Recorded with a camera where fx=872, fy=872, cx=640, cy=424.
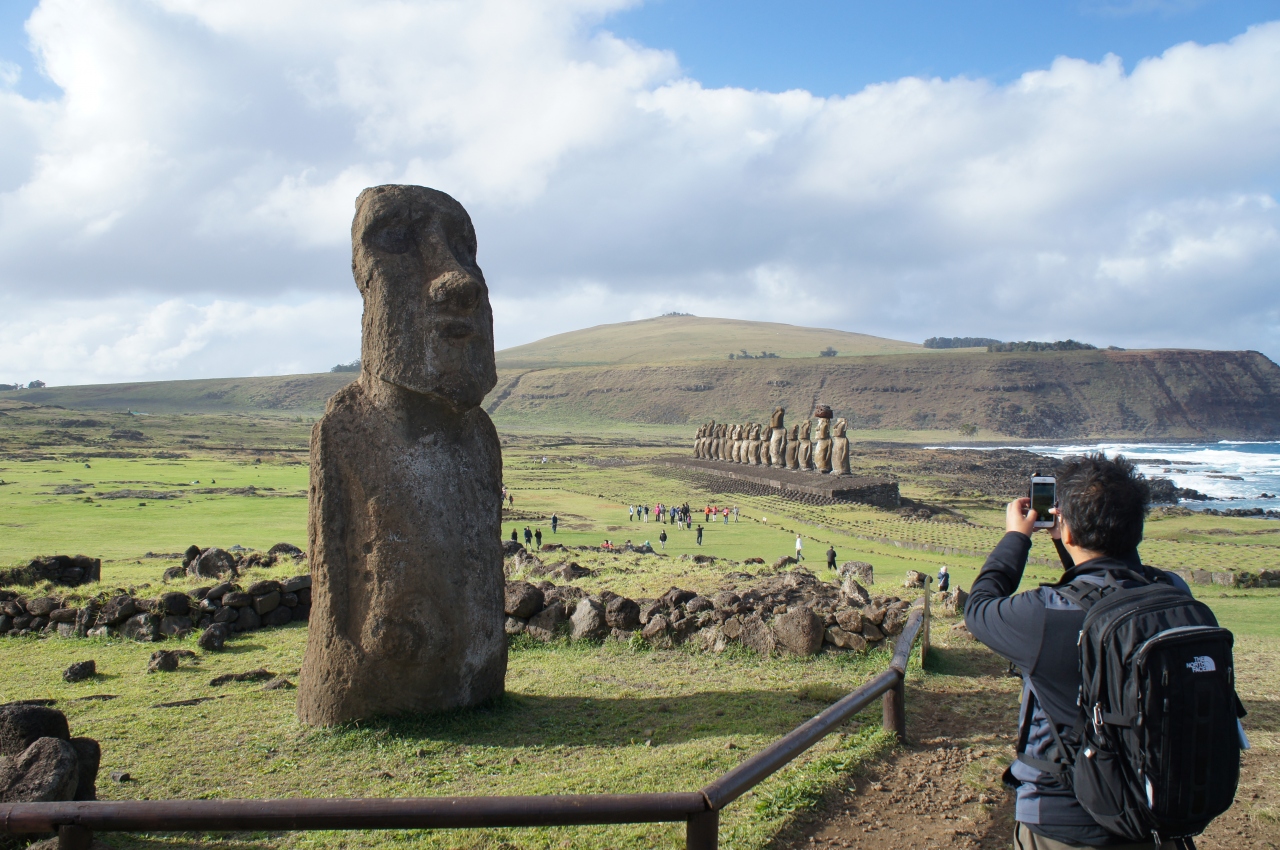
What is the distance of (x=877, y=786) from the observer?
19.0 ft

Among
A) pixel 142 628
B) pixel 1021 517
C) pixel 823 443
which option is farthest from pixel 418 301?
pixel 823 443

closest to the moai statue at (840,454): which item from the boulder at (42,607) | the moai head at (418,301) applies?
the boulder at (42,607)

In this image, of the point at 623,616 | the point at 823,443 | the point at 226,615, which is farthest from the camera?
the point at 823,443

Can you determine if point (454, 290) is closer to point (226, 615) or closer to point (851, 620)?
point (851, 620)

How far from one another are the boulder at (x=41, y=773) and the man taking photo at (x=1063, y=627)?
A: 15.8 feet

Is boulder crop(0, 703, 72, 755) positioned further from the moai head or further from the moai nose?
the moai nose

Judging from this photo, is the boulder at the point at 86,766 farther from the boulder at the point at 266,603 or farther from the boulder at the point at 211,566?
the boulder at the point at 211,566

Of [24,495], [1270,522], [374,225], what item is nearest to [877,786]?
[374,225]

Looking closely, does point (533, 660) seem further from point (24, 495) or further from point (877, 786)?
point (24, 495)

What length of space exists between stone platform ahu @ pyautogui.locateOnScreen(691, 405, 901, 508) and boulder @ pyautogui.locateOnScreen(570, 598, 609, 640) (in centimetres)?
2597

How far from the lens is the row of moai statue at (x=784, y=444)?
41188 mm

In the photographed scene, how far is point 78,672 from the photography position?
28.5 ft

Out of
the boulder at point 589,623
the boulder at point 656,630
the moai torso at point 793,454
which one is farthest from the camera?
the moai torso at point 793,454

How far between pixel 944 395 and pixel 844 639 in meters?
145
